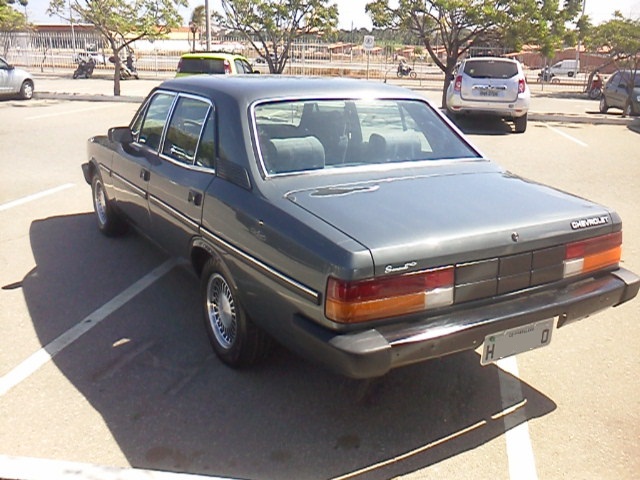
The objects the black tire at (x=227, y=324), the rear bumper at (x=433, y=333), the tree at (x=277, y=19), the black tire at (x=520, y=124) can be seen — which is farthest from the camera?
the tree at (x=277, y=19)

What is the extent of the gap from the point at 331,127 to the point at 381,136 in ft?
1.14

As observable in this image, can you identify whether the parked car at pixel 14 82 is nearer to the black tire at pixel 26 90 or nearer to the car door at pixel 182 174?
the black tire at pixel 26 90

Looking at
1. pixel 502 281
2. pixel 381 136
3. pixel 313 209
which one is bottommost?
pixel 502 281

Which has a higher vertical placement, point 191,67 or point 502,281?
point 191,67

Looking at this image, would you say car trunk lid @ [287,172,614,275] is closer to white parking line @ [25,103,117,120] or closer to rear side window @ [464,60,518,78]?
rear side window @ [464,60,518,78]

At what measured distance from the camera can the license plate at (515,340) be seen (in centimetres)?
294

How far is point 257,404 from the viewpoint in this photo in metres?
3.34

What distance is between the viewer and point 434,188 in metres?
3.43

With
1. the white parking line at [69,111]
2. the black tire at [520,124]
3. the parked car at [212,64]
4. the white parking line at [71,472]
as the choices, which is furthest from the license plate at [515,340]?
the white parking line at [69,111]

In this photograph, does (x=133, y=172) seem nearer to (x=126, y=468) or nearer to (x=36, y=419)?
(x=36, y=419)

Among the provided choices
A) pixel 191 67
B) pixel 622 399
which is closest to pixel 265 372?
pixel 622 399

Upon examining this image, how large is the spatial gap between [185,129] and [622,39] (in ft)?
59.8

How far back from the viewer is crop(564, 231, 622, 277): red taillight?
316 cm

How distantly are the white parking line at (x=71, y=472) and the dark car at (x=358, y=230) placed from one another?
82cm
